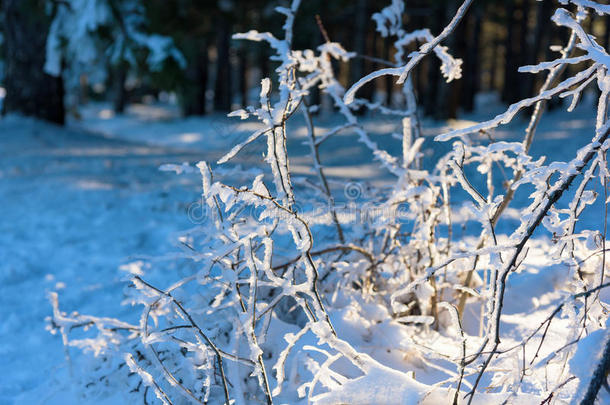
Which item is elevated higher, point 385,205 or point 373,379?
point 385,205

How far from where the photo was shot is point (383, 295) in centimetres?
265

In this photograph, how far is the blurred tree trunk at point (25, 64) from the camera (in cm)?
873

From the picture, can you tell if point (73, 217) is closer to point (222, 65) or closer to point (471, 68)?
point (222, 65)

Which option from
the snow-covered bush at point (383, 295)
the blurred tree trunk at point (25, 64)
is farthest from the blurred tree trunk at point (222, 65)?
the snow-covered bush at point (383, 295)

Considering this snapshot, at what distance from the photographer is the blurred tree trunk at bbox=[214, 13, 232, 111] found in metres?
17.4

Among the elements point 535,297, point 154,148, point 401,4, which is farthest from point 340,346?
point 154,148

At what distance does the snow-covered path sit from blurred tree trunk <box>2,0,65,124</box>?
116cm

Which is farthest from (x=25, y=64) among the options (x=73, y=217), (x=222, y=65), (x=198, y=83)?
(x=222, y=65)

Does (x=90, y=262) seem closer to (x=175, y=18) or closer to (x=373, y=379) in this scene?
(x=373, y=379)

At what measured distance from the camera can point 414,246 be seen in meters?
2.47

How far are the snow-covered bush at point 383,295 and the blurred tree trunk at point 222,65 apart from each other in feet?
46.4

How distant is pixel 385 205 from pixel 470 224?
87.3 inches

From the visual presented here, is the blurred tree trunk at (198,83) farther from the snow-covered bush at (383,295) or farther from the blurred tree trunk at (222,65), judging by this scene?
the snow-covered bush at (383,295)

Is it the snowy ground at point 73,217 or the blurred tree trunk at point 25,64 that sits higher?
the blurred tree trunk at point 25,64
